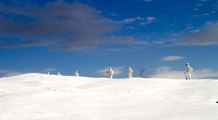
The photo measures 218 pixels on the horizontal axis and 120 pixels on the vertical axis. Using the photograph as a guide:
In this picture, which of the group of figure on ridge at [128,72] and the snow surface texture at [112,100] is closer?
the snow surface texture at [112,100]

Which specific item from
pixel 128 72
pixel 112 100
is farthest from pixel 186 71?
pixel 112 100

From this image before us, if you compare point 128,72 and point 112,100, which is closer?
point 112,100

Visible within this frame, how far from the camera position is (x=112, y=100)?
20812 millimetres

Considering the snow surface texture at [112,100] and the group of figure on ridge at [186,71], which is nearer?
the snow surface texture at [112,100]

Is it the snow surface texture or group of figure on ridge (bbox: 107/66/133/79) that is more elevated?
group of figure on ridge (bbox: 107/66/133/79)

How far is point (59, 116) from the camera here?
583 inches

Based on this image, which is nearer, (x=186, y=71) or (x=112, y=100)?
(x=112, y=100)

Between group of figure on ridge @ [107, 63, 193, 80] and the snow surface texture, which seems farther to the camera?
group of figure on ridge @ [107, 63, 193, 80]

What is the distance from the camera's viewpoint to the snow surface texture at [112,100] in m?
14.4

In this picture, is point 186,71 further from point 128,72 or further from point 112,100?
point 112,100

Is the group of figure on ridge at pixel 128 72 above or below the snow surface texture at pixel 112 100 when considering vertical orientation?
above

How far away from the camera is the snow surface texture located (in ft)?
47.2

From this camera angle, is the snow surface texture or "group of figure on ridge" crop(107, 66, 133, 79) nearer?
the snow surface texture

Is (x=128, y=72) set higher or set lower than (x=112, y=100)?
higher
